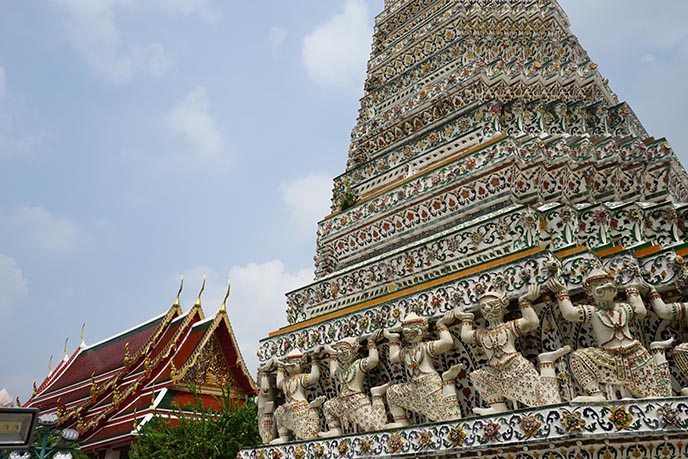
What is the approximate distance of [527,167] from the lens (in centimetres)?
731

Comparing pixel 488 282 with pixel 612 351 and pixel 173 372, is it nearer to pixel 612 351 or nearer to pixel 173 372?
pixel 612 351

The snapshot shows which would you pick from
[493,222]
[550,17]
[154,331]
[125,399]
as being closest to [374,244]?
[493,222]

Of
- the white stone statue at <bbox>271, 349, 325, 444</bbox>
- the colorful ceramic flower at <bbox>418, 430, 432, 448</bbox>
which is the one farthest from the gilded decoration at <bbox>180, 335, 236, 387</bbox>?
the colorful ceramic flower at <bbox>418, 430, 432, 448</bbox>

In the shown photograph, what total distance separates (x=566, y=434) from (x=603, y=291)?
1286mm

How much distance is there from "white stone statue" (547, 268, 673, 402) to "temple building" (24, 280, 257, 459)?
910 centimetres

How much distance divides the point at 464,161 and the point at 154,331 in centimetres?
1156

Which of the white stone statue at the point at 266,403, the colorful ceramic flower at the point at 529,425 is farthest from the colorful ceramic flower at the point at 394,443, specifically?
the white stone statue at the point at 266,403

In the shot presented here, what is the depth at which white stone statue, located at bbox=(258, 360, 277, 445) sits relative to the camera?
7.43 meters

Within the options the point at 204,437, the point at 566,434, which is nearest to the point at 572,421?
the point at 566,434

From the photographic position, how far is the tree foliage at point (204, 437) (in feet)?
31.7

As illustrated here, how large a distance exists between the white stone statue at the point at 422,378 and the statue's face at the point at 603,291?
1393mm

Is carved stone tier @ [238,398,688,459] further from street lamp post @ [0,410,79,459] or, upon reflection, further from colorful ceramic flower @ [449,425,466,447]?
street lamp post @ [0,410,79,459]

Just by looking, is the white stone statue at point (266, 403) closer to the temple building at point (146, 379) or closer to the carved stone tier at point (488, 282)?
the carved stone tier at point (488, 282)

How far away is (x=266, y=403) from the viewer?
299 inches
